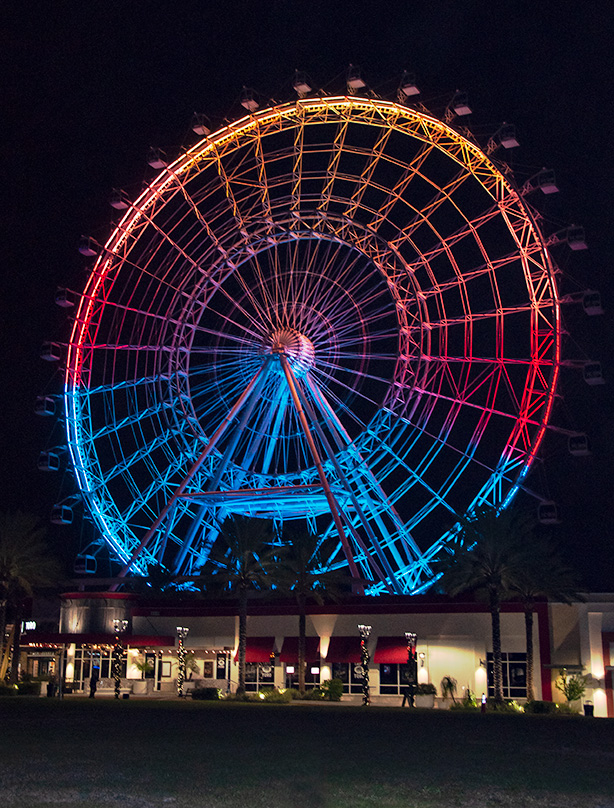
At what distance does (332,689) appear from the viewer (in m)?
48.1

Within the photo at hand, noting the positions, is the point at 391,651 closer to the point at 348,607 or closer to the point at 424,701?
the point at 348,607

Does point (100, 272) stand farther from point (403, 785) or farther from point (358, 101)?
point (403, 785)

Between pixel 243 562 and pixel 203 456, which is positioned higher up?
pixel 203 456

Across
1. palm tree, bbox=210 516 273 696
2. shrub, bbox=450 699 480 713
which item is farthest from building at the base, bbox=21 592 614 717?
palm tree, bbox=210 516 273 696

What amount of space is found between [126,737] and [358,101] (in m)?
30.7

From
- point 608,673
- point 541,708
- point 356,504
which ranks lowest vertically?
point 541,708

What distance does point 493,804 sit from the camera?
14195 millimetres

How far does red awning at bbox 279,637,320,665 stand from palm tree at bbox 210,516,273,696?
4.41 m

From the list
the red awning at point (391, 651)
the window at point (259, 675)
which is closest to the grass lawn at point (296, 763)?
the red awning at point (391, 651)

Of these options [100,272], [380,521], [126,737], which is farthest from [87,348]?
[126,737]

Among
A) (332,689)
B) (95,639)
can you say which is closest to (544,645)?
(332,689)

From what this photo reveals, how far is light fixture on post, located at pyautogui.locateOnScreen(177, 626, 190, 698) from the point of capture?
167 feet

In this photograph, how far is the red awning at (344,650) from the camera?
5128cm

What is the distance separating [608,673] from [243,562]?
18020 mm
